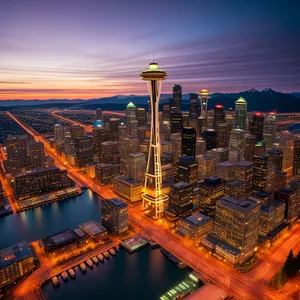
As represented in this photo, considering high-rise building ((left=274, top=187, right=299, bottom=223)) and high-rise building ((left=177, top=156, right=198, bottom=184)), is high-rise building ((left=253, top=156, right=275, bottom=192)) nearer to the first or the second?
high-rise building ((left=274, top=187, right=299, bottom=223))

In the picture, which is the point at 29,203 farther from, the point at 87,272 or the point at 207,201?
the point at 207,201

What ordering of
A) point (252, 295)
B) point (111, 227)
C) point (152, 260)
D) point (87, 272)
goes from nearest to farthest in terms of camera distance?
point (252, 295)
point (87, 272)
point (152, 260)
point (111, 227)

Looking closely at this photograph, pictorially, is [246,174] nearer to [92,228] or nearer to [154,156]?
[154,156]

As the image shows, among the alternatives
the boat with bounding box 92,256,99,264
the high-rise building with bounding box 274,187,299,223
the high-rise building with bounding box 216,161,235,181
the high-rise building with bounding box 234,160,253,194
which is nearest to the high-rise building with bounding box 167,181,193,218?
the high-rise building with bounding box 234,160,253,194

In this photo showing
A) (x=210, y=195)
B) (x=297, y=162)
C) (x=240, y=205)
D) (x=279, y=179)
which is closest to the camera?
(x=240, y=205)

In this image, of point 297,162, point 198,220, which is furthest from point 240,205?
point 297,162

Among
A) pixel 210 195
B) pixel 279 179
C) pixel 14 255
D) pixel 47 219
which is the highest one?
pixel 210 195

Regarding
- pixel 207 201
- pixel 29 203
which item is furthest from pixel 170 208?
pixel 29 203
